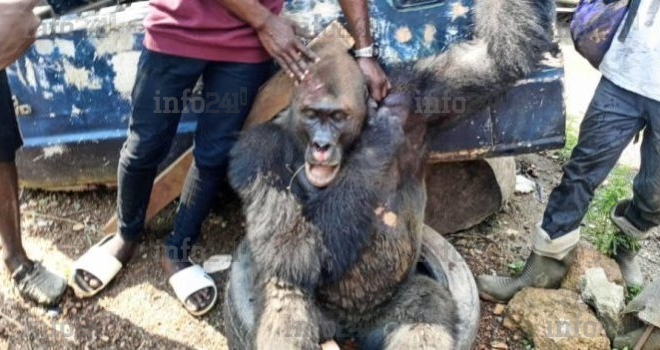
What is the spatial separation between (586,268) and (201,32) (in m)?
2.32

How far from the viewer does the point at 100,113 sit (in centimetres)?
378

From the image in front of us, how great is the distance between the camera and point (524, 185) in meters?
4.64

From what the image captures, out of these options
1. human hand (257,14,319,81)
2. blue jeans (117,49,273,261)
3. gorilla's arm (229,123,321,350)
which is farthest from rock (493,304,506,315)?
human hand (257,14,319,81)

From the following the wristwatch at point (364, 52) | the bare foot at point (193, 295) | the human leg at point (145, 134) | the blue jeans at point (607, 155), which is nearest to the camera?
the wristwatch at point (364, 52)

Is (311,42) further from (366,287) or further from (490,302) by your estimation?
(490,302)

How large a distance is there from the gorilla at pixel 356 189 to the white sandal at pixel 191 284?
2.26 ft

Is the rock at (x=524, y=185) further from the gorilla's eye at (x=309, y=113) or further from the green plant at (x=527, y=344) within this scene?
the gorilla's eye at (x=309, y=113)

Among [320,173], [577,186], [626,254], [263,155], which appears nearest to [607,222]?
[626,254]

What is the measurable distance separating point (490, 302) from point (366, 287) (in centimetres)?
110

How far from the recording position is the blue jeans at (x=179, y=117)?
3117 mm

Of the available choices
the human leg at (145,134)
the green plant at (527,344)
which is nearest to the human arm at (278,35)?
the human leg at (145,134)

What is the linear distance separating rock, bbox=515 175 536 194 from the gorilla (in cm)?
166

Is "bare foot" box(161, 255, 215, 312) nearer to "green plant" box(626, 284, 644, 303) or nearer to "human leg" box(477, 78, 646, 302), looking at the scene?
"human leg" box(477, 78, 646, 302)

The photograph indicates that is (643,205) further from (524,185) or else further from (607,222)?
(524,185)
